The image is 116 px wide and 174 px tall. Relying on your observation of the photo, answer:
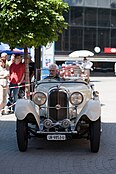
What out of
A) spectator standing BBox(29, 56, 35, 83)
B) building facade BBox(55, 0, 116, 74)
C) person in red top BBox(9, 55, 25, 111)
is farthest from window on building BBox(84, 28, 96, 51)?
person in red top BBox(9, 55, 25, 111)

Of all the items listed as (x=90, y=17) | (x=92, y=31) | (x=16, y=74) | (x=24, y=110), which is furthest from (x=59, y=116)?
(x=90, y=17)

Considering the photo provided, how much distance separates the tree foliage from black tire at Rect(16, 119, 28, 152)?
4.21m

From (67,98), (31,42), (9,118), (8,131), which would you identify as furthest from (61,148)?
(31,42)

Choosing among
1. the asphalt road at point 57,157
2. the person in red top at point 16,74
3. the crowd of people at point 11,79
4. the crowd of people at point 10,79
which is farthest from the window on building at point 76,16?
the asphalt road at point 57,157

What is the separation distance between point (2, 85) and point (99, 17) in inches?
1464

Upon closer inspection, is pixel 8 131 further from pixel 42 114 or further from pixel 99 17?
pixel 99 17

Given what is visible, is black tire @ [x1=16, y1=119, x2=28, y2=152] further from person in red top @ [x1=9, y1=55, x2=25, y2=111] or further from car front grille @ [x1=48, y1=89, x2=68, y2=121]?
person in red top @ [x1=9, y1=55, x2=25, y2=111]

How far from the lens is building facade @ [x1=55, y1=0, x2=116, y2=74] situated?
44.8 meters

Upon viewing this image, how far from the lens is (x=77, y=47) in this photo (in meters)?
44.9

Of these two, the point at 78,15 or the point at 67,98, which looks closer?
the point at 67,98

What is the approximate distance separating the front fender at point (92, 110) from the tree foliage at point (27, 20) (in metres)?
4.26

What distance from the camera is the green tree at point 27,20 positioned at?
10602 mm

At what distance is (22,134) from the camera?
6895 mm

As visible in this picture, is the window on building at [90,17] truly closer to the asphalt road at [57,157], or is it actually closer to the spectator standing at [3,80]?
the spectator standing at [3,80]
